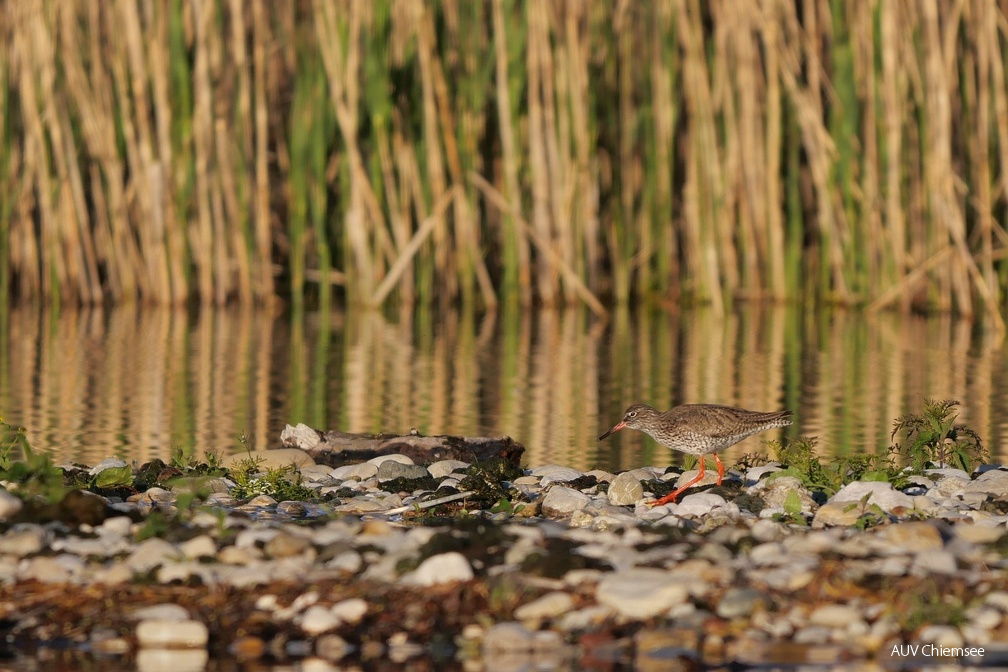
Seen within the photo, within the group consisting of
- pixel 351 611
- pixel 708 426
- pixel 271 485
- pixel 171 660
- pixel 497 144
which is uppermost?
pixel 497 144

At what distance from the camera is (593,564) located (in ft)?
18.8

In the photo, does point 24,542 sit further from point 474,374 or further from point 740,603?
point 474,374

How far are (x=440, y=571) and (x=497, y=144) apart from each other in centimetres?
1131

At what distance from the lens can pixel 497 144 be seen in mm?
16719

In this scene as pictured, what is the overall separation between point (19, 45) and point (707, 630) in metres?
12.7

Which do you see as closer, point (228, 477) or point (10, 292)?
point (228, 477)

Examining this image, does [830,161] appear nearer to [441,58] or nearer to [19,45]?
[441,58]

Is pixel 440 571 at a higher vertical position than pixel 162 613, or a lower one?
higher

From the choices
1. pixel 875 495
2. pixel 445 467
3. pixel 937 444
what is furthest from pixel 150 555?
pixel 937 444

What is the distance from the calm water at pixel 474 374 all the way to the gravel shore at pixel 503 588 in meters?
2.31

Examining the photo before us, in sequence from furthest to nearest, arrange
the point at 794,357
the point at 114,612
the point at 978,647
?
the point at 794,357 → the point at 114,612 → the point at 978,647

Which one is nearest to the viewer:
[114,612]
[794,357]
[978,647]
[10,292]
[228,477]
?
[978,647]

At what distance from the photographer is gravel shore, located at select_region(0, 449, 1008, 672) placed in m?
5.23

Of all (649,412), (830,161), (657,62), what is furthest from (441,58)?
(649,412)
